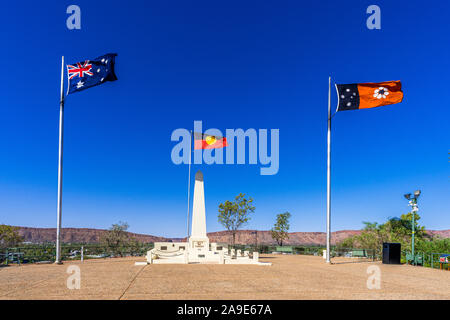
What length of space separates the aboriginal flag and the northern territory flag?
10.8m

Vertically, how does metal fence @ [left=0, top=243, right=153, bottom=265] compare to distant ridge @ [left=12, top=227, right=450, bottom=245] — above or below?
above

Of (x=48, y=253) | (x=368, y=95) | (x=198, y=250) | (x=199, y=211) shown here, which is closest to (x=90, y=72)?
(x=48, y=253)

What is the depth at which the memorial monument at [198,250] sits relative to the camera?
→ 60.9 feet

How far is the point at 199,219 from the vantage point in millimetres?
25312

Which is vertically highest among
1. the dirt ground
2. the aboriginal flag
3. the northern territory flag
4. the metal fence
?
the northern territory flag

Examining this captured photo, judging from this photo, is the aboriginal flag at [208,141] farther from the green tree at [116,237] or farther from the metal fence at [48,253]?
the green tree at [116,237]

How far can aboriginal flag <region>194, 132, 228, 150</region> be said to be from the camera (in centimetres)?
2684

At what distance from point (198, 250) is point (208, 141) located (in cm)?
919

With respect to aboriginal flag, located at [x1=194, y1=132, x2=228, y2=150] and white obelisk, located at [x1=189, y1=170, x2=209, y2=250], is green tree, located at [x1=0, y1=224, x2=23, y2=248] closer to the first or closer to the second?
white obelisk, located at [x1=189, y1=170, x2=209, y2=250]

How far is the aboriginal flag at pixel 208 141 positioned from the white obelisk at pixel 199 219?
2342 mm

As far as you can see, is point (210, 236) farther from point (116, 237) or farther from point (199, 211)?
point (199, 211)

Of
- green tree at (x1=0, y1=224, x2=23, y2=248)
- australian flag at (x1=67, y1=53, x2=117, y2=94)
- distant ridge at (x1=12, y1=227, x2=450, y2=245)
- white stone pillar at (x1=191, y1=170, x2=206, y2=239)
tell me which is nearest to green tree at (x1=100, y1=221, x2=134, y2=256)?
green tree at (x1=0, y1=224, x2=23, y2=248)

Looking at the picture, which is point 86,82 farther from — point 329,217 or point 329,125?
point 329,217
